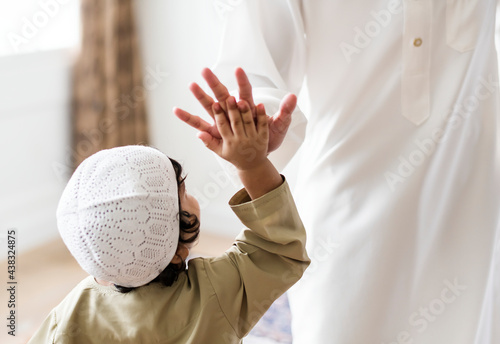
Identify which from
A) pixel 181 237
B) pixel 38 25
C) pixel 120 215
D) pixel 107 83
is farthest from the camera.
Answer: pixel 107 83

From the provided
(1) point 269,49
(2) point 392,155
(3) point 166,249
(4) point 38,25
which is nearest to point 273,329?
(2) point 392,155

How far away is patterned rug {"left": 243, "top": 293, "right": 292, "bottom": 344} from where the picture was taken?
77.8 inches

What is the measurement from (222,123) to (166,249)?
202 mm

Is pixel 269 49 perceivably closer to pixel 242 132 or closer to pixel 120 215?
pixel 242 132

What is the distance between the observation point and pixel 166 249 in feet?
2.66

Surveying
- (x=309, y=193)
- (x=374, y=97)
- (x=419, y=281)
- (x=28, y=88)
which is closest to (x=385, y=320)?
(x=419, y=281)

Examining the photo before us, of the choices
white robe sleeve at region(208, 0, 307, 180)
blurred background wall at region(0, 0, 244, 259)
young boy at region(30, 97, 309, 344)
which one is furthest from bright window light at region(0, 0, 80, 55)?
young boy at region(30, 97, 309, 344)

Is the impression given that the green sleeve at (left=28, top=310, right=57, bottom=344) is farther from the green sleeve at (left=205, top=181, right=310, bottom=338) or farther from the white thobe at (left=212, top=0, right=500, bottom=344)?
the white thobe at (left=212, top=0, right=500, bottom=344)

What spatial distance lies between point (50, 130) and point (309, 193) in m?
1.72

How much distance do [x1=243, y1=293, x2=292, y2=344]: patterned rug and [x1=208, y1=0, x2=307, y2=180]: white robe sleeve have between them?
41.1 inches

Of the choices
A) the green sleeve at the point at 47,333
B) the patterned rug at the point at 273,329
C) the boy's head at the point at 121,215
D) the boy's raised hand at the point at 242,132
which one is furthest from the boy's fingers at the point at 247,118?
the patterned rug at the point at 273,329

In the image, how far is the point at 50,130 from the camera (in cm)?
255

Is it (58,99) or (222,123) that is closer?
(222,123)

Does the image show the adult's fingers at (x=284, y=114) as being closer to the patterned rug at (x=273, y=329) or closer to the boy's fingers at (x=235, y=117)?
the boy's fingers at (x=235, y=117)
